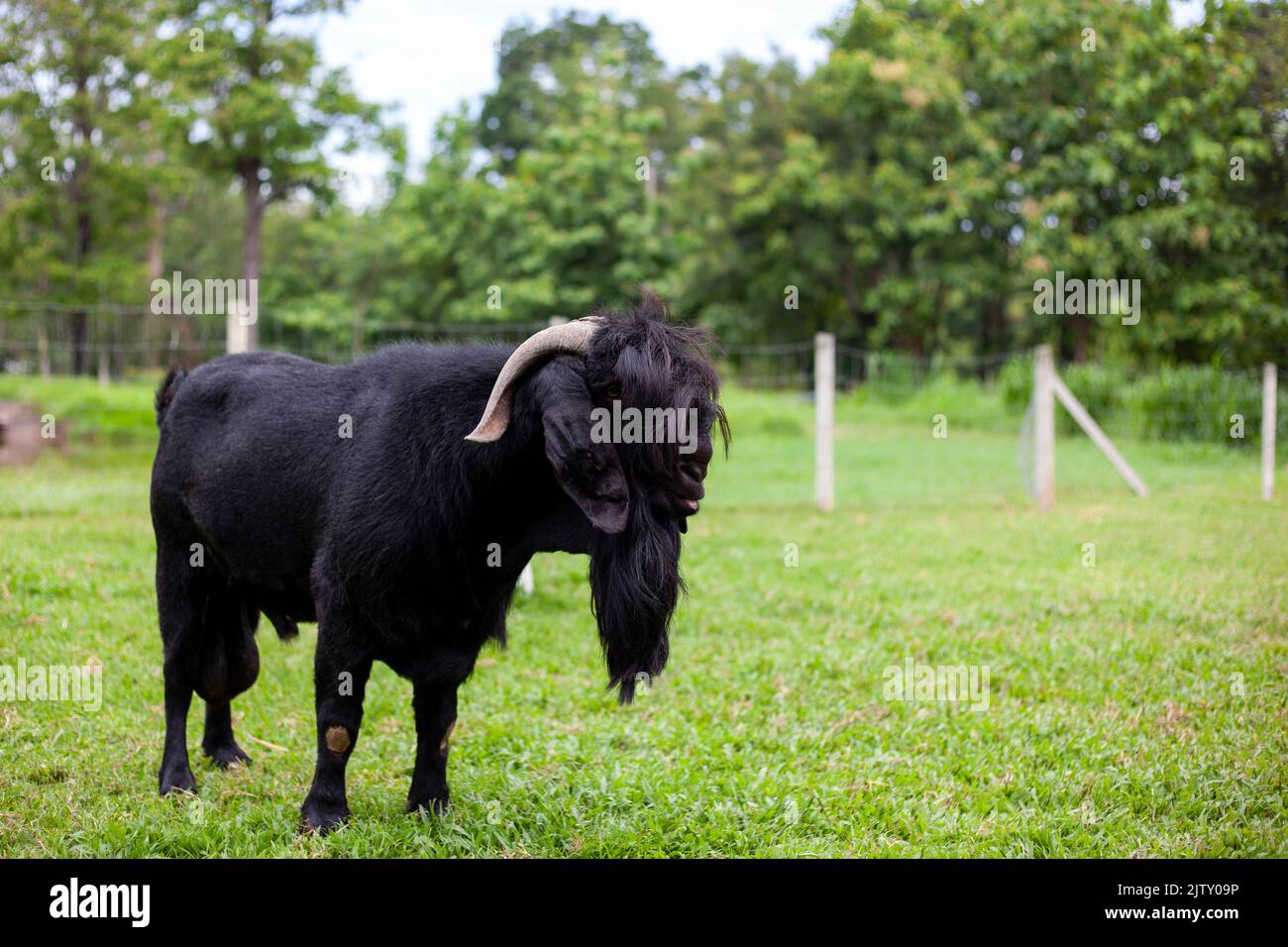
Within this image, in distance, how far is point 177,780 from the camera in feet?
14.5

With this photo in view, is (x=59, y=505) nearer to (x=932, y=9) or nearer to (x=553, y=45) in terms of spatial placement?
(x=932, y=9)

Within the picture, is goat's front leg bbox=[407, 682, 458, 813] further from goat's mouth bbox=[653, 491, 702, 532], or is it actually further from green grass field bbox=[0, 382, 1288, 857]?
goat's mouth bbox=[653, 491, 702, 532]

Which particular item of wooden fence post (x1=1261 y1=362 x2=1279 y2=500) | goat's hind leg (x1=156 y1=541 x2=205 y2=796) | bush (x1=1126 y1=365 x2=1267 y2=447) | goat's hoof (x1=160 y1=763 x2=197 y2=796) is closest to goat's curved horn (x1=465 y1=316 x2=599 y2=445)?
goat's hind leg (x1=156 y1=541 x2=205 y2=796)

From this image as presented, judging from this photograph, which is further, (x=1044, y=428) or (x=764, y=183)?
(x=764, y=183)

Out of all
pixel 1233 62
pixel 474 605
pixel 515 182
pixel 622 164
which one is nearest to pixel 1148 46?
pixel 1233 62

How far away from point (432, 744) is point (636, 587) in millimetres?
1215

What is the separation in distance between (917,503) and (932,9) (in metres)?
20.3

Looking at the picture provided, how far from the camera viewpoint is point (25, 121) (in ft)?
80.9

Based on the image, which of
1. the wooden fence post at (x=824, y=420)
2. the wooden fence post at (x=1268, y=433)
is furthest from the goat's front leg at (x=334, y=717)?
the wooden fence post at (x=1268, y=433)

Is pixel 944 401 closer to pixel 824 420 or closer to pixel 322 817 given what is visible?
pixel 824 420

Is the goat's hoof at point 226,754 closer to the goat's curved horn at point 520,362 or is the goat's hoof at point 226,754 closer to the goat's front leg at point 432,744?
the goat's front leg at point 432,744

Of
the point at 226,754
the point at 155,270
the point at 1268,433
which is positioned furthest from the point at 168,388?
the point at 155,270

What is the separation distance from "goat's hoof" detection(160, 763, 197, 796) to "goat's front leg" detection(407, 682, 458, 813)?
0.96 m

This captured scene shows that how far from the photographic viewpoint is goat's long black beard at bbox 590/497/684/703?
11.2 feet
